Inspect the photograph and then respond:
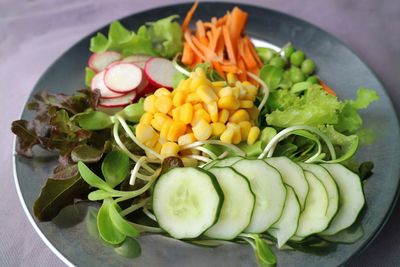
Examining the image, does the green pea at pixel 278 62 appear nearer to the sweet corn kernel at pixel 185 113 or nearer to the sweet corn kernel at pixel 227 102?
the sweet corn kernel at pixel 227 102

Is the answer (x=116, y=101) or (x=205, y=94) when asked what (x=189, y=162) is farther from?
(x=116, y=101)

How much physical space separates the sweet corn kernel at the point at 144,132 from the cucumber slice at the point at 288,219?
2.38 ft

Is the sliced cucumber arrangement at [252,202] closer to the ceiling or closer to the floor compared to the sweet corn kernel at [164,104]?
closer to the floor

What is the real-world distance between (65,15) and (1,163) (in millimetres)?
1418

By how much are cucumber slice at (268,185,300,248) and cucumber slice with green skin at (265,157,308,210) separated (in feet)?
0.11

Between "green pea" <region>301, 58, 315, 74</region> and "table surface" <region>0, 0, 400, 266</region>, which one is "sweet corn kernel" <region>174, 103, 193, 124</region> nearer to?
"green pea" <region>301, 58, 315, 74</region>

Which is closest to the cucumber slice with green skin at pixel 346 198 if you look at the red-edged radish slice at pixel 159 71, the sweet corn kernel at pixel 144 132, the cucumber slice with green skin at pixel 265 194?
the cucumber slice with green skin at pixel 265 194

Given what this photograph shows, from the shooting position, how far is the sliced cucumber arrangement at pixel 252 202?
166 centimetres

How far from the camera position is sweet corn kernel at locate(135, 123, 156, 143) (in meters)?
2.07

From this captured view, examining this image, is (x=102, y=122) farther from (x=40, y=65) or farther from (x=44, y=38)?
(x=44, y=38)

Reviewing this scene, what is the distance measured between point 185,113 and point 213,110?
5.3 inches

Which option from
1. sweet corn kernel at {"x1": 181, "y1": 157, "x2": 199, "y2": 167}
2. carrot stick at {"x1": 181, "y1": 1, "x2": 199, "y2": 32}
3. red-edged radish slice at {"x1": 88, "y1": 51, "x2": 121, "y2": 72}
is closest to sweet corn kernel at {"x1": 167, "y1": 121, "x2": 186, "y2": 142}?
sweet corn kernel at {"x1": 181, "y1": 157, "x2": 199, "y2": 167}

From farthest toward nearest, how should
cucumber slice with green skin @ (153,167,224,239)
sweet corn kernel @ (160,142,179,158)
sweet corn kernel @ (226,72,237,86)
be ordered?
sweet corn kernel @ (226,72,237,86)
sweet corn kernel @ (160,142,179,158)
cucumber slice with green skin @ (153,167,224,239)

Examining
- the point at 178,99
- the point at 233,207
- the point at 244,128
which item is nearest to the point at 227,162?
the point at 233,207
